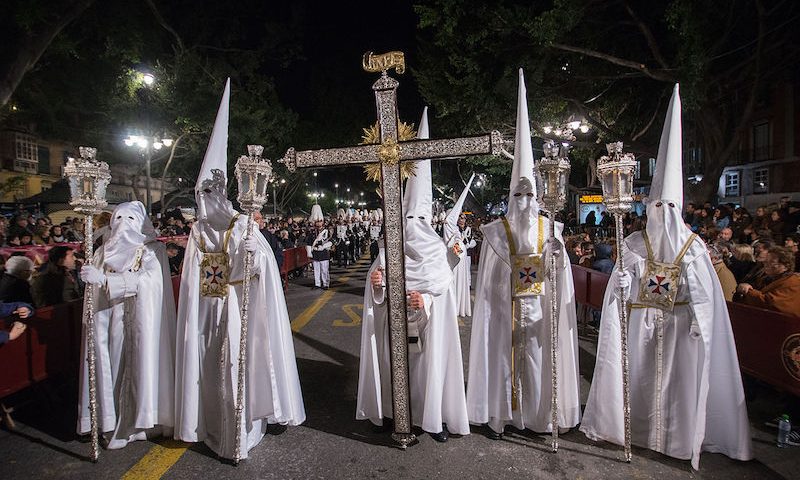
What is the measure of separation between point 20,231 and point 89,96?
7773 millimetres

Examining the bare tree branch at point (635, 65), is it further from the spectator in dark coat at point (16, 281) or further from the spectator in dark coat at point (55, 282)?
the spectator in dark coat at point (16, 281)

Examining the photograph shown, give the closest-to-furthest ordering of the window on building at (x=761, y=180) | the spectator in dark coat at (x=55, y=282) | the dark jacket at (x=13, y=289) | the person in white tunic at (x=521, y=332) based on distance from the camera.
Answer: the person in white tunic at (x=521, y=332)
the dark jacket at (x=13, y=289)
the spectator in dark coat at (x=55, y=282)
the window on building at (x=761, y=180)

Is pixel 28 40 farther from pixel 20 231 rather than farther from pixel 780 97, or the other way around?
pixel 780 97

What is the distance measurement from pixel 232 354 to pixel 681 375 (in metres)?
3.97

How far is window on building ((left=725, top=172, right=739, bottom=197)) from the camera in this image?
37.3m

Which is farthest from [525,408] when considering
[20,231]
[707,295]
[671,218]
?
[20,231]

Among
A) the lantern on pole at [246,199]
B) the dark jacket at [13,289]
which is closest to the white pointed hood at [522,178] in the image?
the lantern on pole at [246,199]

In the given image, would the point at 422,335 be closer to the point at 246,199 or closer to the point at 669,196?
the point at 246,199

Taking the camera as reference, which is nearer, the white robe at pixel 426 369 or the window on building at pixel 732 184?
the white robe at pixel 426 369

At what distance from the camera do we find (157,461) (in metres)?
3.98

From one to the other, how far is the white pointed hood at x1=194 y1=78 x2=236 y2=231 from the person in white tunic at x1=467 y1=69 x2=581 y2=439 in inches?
97.9

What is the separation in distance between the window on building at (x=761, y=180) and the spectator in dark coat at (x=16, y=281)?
136ft

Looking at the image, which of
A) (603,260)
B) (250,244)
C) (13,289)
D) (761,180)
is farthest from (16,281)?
(761,180)

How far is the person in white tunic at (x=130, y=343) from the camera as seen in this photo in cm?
432
